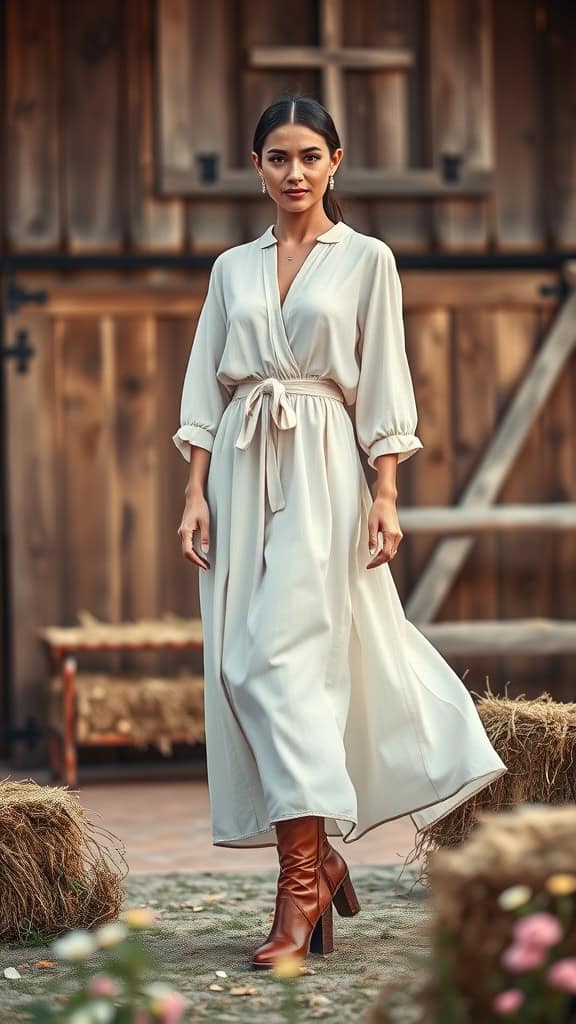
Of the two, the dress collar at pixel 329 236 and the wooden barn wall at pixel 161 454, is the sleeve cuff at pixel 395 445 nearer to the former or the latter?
A: the dress collar at pixel 329 236

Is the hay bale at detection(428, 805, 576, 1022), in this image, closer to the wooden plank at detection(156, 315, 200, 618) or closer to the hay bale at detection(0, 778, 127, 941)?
the hay bale at detection(0, 778, 127, 941)

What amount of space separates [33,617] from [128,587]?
1.37 ft

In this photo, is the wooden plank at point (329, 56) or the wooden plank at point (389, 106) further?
the wooden plank at point (389, 106)

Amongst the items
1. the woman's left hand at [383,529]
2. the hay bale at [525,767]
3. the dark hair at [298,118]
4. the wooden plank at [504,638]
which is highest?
the dark hair at [298,118]

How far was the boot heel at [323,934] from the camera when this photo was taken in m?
3.70

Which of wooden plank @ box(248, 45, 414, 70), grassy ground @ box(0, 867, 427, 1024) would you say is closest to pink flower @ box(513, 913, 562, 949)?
grassy ground @ box(0, 867, 427, 1024)

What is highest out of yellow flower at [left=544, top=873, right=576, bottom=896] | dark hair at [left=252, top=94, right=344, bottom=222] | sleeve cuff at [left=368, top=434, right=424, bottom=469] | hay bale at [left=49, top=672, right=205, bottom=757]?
dark hair at [left=252, top=94, right=344, bottom=222]

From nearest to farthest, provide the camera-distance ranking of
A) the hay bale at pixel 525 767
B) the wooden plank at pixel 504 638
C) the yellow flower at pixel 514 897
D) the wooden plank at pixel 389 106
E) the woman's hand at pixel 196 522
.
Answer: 1. the yellow flower at pixel 514 897
2. the woman's hand at pixel 196 522
3. the hay bale at pixel 525 767
4. the wooden plank at pixel 504 638
5. the wooden plank at pixel 389 106

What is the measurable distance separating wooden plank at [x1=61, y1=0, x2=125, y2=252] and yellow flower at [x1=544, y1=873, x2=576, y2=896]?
5.34 meters

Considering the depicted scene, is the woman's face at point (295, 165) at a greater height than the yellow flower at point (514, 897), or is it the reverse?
the woman's face at point (295, 165)

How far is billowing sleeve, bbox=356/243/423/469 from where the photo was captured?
3.79 metres

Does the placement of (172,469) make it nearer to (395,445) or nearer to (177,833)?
(177,833)

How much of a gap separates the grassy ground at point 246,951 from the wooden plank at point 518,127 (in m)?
3.51

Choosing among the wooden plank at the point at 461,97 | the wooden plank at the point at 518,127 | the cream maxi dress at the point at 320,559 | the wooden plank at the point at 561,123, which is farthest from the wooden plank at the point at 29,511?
the cream maxi dress at the point at 320,559
